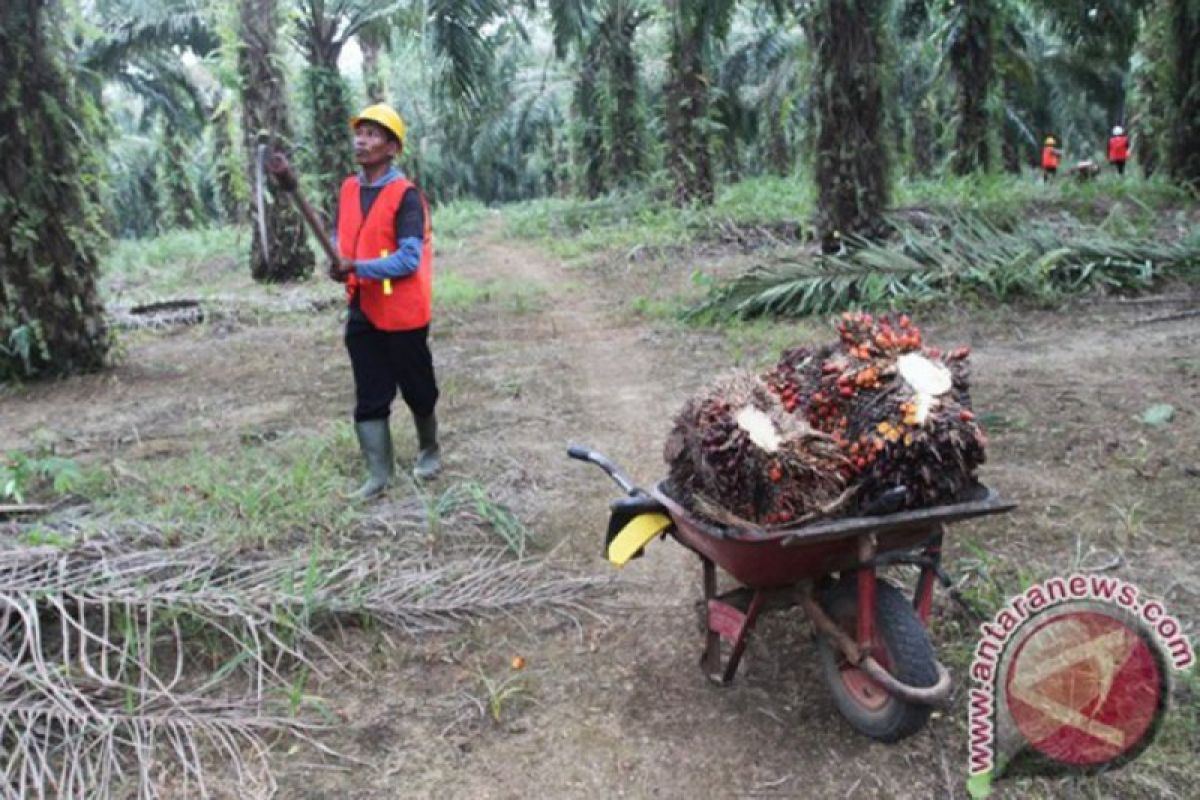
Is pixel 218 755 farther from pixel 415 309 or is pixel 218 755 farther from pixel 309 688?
pixel 415 309

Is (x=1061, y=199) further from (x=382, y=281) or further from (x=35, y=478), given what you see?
(x=35, y=478)

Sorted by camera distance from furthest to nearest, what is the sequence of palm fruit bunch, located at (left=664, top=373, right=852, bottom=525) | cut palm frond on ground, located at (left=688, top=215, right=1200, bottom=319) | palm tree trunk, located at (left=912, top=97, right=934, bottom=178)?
1. palm tree trunk, located at (left=912, top=97, right=934, bottom=178)
2. cut palm frond on ground, located at (left=688, top=215, right=1200, bottom=319)
3. palm fruit bunch, located at (left=664, top=373, right=852, bottom=525)

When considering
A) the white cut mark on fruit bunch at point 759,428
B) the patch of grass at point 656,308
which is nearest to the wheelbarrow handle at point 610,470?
the white cut mark on fruit bunch at point 759,428

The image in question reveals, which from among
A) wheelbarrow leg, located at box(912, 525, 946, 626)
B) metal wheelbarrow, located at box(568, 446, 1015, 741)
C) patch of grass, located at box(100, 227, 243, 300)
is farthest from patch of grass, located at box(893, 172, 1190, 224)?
patch of grass, located at box(100, 227, 243, 300)

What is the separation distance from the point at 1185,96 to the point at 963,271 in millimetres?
4958

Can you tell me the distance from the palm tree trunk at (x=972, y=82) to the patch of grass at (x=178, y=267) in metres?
10.6

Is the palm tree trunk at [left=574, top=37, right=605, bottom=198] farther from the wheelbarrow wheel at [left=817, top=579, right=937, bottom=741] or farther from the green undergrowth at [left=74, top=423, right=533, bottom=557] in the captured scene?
the wheelbarrow wheel at [left=817, top=579, right=937, bottom=741]

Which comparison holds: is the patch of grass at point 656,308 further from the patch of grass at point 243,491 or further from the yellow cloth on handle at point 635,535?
the yellow cloth on handle at point 635,535

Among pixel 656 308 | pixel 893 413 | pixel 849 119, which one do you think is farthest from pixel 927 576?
pixel 849 119

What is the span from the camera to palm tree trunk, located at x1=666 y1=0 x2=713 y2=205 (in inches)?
573

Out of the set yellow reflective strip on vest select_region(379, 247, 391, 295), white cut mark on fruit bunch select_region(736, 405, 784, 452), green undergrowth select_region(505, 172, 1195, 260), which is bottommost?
green undergrowth select_region(505, 172, 1195, 260)

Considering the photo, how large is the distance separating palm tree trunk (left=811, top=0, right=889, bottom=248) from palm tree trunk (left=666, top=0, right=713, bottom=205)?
549cm

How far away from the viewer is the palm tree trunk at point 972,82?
13.2 metres

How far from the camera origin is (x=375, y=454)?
4379 mm
